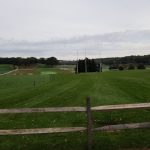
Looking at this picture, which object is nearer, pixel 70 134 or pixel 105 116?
pixel 70 134

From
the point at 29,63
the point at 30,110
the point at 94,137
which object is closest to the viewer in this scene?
the point at 30,110

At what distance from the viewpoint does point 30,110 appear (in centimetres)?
1152

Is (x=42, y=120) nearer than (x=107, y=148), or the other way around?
(x=107, y=148)

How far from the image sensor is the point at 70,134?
1353 centimetres

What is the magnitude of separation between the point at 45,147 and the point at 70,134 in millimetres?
1733

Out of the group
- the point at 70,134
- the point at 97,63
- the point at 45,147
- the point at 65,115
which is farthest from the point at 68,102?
the point at 97,63

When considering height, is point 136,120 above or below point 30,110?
below

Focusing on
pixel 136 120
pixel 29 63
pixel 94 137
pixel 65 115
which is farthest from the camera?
pixel 29 63

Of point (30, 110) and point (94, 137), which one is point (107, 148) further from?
point (30, 110)

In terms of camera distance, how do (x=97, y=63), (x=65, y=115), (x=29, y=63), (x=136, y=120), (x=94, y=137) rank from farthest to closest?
(x=29, y=63) → (x=97, y=63) → (x=65, y=115) → (x=136, y=120) → (x=94, y=137)

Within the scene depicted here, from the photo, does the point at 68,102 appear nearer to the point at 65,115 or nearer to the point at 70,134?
the point at 65,115

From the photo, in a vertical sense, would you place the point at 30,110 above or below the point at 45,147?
above

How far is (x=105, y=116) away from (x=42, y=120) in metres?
2.52

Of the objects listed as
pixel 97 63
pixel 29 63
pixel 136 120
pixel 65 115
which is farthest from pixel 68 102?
pixel 29 63
